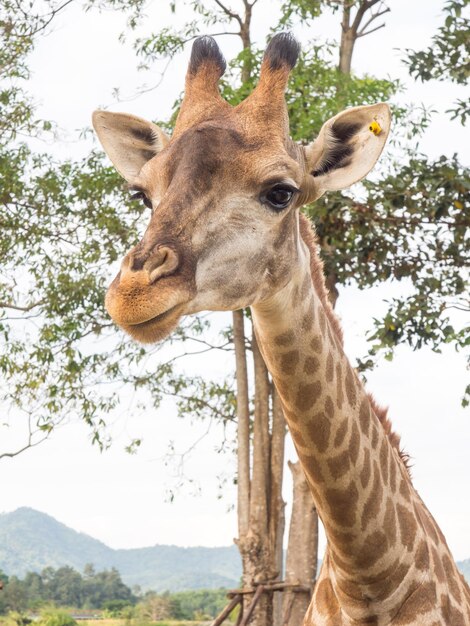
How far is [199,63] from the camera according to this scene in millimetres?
4781

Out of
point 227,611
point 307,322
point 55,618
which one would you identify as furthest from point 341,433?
point 55,618

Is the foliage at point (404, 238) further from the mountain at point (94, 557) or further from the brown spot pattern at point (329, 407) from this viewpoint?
the mountain at point (94, 557)

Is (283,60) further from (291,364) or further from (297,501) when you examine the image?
(297,501)

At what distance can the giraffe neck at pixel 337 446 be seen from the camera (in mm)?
4320

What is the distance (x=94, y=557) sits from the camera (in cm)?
10900

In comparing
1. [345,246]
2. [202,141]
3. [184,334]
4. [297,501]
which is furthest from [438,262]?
[202,141]

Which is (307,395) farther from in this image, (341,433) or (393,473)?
(393,473)

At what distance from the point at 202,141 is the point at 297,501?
11943 mm

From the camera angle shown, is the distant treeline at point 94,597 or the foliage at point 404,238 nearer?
the foliage at point 404,238

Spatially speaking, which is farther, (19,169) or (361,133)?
(19,169)

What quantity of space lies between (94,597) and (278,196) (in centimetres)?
2195

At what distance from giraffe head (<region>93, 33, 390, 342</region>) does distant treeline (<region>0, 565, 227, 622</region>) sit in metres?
16.6

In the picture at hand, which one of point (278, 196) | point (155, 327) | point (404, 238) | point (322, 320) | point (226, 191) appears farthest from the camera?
point (404, 238)

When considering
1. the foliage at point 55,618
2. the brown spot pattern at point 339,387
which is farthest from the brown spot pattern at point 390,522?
the foliage at point 55,618
